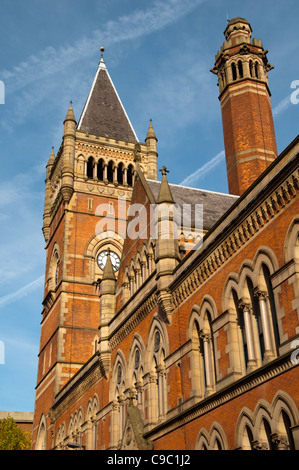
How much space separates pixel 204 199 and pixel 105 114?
25952mm

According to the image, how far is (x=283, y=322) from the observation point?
15648 mm

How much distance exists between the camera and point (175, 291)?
23.0 meters

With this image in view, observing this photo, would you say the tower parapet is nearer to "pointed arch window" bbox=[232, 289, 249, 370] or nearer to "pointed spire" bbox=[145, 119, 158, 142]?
"pointed spire" bbox=[145, 119, 158, 142]

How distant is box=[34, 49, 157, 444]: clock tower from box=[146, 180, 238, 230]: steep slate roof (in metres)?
9.67

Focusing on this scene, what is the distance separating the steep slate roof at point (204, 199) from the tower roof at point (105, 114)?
21.2m

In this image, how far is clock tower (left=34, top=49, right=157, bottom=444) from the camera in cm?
4316

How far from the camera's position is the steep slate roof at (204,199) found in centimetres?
2975

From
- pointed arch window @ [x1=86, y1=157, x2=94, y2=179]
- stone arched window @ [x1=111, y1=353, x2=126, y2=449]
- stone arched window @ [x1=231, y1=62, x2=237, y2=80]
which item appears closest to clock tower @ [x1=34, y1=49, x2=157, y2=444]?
pointed arch window @ [x1=86, y1=157, x2=94, y2=179]

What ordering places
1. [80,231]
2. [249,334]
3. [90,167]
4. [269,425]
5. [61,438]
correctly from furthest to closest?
[90,167], [80,231], [61,438], [249,334], [269,425]

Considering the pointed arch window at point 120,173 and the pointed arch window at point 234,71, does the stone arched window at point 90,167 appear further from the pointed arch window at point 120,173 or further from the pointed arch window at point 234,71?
the pointed arch window at point 234,71

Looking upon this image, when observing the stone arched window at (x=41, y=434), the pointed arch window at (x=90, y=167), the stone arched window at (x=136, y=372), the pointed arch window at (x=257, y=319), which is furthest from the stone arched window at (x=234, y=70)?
the stone arched window at (x=41, y=434)

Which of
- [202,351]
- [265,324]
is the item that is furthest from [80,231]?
Answer: [265,324]

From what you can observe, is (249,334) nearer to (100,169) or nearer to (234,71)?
(234,71)

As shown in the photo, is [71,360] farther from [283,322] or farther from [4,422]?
[283,322]
